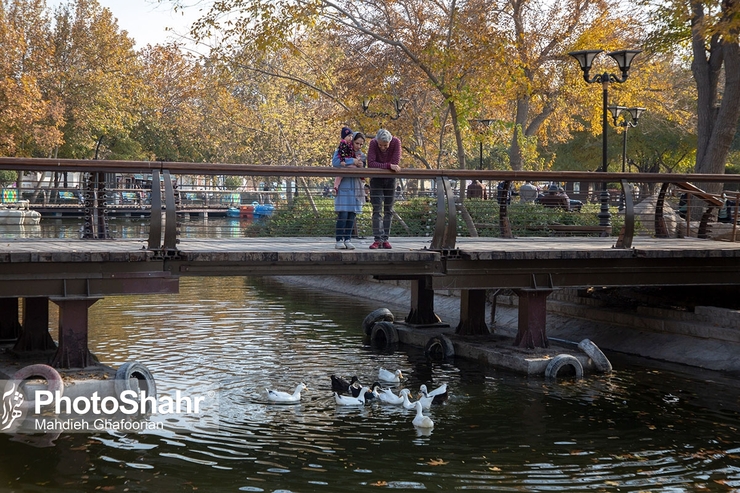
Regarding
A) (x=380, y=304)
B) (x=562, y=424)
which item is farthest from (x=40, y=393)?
(x=380, y=304)

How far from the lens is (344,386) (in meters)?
11.9

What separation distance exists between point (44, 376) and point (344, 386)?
3.46 meters

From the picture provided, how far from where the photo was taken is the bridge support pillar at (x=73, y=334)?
11016 millimetres

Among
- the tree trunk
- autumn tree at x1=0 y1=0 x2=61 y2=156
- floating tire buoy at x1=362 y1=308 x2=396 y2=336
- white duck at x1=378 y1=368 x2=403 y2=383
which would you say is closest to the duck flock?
white duck at x1=378 y1=368 x2=403 y2=383

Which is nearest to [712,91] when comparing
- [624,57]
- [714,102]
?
[714,102]

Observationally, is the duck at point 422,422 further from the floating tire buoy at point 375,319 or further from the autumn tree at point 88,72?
the autumn tree at point 88,72

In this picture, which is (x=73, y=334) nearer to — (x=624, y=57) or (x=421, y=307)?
(x=421, y=307)

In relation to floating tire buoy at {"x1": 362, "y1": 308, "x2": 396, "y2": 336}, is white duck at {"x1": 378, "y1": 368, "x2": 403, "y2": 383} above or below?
below

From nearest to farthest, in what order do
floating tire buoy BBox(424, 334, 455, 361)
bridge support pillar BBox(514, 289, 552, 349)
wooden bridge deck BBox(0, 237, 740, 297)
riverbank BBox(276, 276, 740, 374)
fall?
wooden bridge deck BBox(0, 237, 740, 297), bridge support pillar BBox(514, 289, 552, 349), riverbank BBox(276, 276, 740, 374), floating tire buoy BBox(424, 334, 455, 361)

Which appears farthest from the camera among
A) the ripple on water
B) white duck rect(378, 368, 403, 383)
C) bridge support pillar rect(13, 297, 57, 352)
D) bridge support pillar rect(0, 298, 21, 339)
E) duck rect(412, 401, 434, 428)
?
bridge support pillar rect(0, 298, 21, 339)

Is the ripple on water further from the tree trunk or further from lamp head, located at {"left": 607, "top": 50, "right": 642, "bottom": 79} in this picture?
the tree trunk

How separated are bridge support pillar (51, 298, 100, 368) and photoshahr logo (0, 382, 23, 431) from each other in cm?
64

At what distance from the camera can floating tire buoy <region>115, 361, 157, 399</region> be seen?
→ 10.8 metres

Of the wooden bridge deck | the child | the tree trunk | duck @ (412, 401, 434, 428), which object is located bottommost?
duck @ (412, 401, 434, 428)
